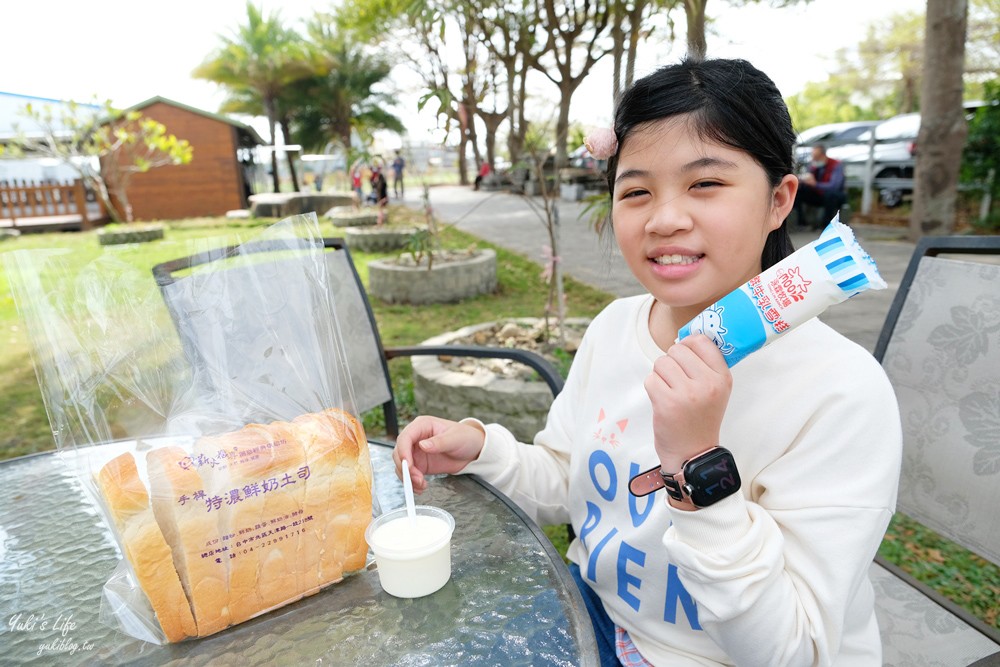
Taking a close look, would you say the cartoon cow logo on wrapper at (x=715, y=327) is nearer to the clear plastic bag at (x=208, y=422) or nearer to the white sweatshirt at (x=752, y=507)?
the white sweatshirt at (x=752, y=507)

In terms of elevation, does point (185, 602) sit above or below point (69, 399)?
below

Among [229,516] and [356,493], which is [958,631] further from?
[229,516]

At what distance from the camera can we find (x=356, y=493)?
95 centimetres

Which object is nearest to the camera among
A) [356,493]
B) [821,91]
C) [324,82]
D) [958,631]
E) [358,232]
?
[356,493]

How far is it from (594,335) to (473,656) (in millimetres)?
734

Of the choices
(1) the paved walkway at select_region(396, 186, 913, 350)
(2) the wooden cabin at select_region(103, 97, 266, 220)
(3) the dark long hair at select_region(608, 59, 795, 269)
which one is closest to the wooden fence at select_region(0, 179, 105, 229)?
(2) the wooden cabin at select_region(103, 97, 266, 220)

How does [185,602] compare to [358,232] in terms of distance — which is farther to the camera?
[358,232]

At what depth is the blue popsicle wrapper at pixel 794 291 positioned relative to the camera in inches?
29.4

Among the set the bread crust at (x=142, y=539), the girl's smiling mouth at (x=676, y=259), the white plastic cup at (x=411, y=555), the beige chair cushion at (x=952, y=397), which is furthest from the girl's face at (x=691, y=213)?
the bread crust at (x=142, y=539)

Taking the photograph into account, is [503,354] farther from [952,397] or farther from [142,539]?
[142,539]

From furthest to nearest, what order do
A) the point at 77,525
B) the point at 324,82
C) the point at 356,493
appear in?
the point at 324,82 → the point at 77,525 → the point at 356,493

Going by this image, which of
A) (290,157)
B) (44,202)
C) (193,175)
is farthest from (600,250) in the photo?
(290,157)

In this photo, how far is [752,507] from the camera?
35.1 inches

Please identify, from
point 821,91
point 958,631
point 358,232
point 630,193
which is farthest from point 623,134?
point 821,91
